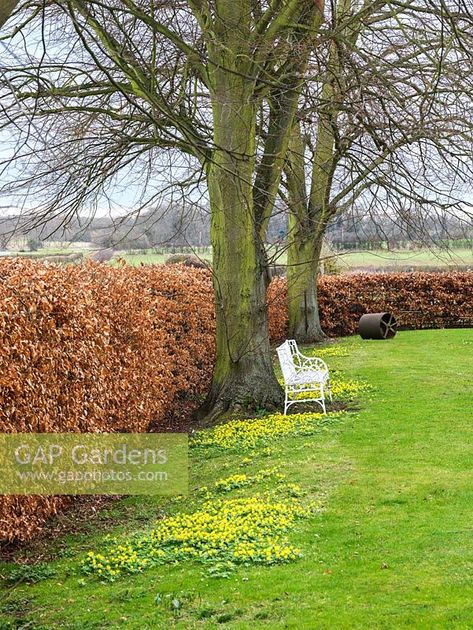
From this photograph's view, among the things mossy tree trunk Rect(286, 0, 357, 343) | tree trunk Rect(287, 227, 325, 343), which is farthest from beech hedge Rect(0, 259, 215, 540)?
tree trunk Rect(287, 227, 325, 343)

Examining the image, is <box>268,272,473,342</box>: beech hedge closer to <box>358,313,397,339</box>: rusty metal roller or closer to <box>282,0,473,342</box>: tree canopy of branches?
<box>358,313,397,339</box>: rusty metal roller

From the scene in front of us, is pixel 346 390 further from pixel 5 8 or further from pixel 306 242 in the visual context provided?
pixel 5 8

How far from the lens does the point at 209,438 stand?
10805 millimetres

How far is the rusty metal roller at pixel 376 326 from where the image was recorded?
22438 millimetres

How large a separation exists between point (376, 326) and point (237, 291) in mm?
10829

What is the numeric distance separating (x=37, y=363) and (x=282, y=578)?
9.45ft

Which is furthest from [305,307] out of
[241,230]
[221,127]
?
[221,127]

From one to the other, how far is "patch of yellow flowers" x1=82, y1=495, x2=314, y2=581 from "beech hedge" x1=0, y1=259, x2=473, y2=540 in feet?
3.02

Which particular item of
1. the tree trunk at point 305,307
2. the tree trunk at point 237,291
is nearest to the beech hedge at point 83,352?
the tree trunk at point 237,291

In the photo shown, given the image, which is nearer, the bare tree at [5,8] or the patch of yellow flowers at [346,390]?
the bare tree at [5,8]

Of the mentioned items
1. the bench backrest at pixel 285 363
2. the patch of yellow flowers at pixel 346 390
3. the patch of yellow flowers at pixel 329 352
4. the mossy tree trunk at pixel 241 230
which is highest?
→ the mossy tree trunk at pixel 241 230

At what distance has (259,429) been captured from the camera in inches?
428

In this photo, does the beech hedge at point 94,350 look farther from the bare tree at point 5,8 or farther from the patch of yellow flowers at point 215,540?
the bare tree at point 5,8

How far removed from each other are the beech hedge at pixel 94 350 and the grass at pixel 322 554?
906mm
